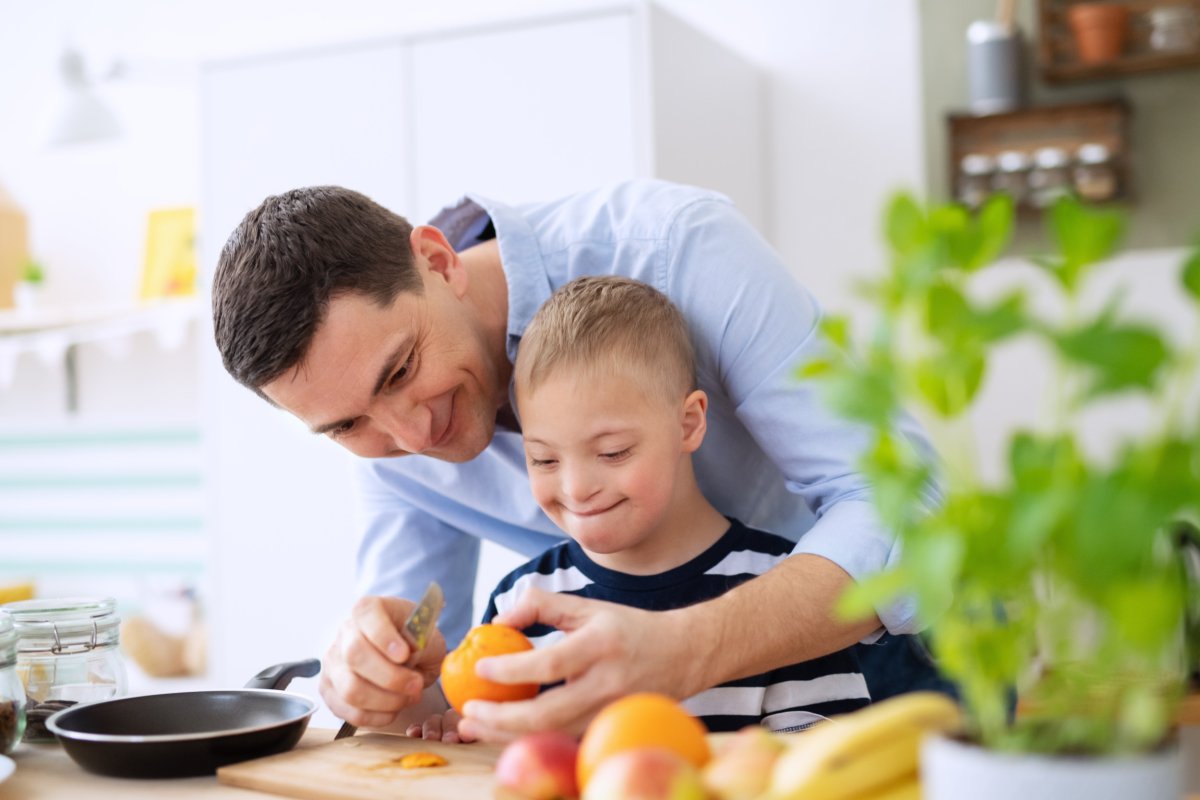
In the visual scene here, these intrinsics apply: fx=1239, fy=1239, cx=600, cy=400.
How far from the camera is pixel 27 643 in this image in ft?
4.05

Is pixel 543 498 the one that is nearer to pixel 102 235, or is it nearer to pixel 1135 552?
pixel 1135 552

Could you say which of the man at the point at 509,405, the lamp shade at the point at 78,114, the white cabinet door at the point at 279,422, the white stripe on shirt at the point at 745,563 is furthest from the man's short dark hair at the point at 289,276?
the lamp shade at the point at 78,114

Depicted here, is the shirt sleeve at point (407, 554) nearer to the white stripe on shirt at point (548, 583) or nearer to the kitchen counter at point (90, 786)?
the white stripe on shirt at point (548, 583)

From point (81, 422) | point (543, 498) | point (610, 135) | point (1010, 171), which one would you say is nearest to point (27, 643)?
point (543, 498)

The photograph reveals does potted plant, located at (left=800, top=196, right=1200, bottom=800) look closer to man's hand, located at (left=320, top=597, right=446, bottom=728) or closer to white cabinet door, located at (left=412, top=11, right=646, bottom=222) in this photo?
man's hand, located at (left=320, top=597, right=446, bottom=728)

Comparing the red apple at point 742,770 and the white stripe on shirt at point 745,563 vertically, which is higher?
the white stripe on shirt at point 745,563

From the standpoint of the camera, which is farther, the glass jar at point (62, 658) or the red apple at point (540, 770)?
the glass jar at point (62, 658)

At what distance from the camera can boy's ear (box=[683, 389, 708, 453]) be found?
138 cm

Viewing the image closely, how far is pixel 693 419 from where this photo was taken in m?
1.39

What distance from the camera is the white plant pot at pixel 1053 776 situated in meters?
0.57

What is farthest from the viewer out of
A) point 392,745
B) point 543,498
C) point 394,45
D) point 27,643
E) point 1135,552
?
point 394,45

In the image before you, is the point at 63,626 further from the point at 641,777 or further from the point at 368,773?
the point at 641,777

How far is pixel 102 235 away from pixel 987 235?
13.5 ft

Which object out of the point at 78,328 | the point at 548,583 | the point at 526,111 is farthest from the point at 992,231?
the point at 78,328
